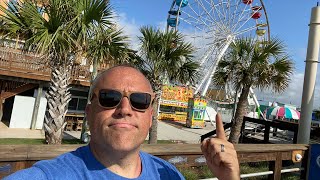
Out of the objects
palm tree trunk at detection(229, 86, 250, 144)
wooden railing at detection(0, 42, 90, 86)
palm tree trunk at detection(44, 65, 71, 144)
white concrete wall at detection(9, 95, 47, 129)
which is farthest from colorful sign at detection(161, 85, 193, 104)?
palm tree trunk at detection(44, 65, 71, 144)

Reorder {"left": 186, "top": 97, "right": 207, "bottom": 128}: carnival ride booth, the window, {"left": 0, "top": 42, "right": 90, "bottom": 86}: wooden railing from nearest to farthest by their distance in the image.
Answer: {"left": 0, "top": 42, "right": 90, "bottom": 86}: wooden railing, the window, {"left": 186, "top": 97, "right": 207, "bottom": 128}: carnival ride booth

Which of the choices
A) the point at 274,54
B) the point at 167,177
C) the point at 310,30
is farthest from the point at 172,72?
the point at 167,177

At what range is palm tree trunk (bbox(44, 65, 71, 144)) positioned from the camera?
21.5 ft

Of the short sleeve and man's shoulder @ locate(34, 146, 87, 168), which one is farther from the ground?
man's shoulder @ locate(34, 146, 87, 168)

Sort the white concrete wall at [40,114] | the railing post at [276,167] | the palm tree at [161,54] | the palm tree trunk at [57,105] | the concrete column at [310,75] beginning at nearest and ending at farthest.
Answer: the railing post at [276,167], the concrete column at [310,75], the palm tree trunk at [57,105], the palm tree at [161,54], the white concrete wall at [40,114]

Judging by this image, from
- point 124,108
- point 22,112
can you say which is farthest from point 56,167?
point 22,112

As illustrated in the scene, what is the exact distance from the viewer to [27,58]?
14.8 m

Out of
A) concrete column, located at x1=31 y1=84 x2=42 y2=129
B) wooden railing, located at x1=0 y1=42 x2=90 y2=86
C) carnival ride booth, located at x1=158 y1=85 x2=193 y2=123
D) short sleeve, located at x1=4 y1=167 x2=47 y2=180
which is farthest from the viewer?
carnival ride booth, located at x1=158 y1=85 x2=193 y2=123

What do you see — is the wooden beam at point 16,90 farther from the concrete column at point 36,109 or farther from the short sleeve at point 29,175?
the short sleeve at point 29,175

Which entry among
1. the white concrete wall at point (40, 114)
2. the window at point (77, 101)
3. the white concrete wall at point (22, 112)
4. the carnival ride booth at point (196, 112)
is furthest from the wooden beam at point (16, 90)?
the carnival ride booth at point (196, 112)

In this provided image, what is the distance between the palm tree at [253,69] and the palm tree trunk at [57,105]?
526cm

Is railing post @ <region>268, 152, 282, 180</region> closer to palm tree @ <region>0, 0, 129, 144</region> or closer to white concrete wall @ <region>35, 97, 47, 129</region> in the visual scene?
palm tree @ <region>0, 0, 129, 144</region>

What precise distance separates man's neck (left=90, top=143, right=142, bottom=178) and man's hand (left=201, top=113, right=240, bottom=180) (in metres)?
0.34

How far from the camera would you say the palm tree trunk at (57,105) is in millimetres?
6547
